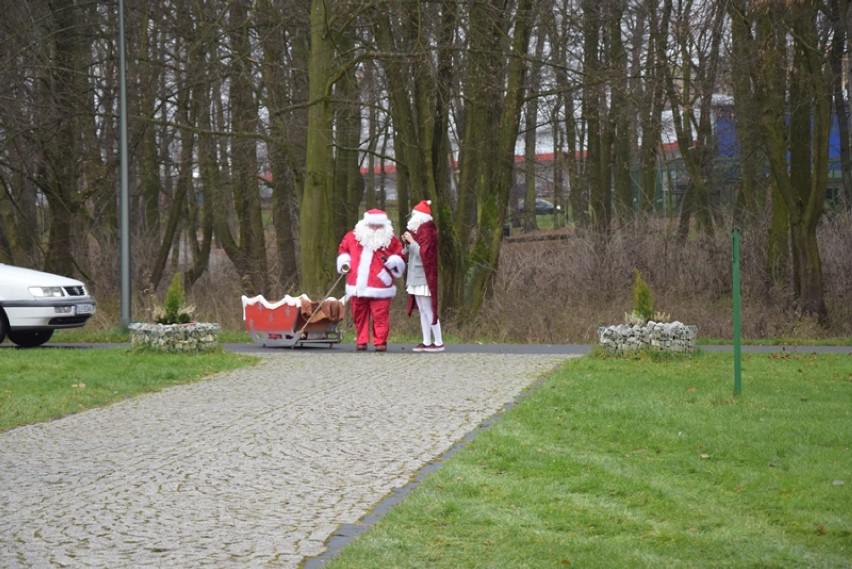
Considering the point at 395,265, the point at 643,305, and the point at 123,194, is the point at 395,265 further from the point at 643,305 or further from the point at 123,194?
the point at 123,194

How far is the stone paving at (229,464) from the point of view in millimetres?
7051

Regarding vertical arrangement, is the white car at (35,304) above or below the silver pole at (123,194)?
below

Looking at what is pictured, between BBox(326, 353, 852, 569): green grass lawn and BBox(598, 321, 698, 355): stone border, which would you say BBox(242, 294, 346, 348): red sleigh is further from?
BBox(326, 353, 852, 569): green grass lawn

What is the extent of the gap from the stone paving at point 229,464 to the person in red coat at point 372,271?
337 cm

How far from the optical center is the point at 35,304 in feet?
67.9

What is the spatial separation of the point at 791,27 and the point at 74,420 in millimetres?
16076

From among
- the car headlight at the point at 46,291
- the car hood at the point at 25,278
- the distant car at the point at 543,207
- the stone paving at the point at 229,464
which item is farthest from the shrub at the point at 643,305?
the distant car at the point at 543,207

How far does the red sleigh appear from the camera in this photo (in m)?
20.0

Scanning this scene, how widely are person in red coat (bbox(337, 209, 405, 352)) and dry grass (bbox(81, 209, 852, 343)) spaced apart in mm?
3554

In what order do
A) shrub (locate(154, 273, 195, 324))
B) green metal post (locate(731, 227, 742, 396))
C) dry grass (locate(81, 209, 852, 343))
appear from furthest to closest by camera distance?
dry grass (locate(81, 209, 852, 343)) → shrub (locate(154, 273, 195, 324)) → green metal post (locate(731, 227, 742, 396))

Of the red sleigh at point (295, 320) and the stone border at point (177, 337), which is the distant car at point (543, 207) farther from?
the stone border at point (177, 337)

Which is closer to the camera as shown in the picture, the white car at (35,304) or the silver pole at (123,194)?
the white car at (35,304)

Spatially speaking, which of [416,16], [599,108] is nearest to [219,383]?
[416,16]

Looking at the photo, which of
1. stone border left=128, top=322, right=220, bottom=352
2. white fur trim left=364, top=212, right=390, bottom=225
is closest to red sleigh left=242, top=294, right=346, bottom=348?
white fur trim left=364, top=212, right=390, bottom=225
